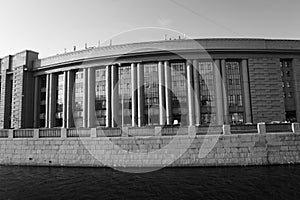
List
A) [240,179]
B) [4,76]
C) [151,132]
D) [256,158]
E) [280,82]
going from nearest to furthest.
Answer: [240,179] < [256,158] < [151,132] < [280,82] < [4,76]

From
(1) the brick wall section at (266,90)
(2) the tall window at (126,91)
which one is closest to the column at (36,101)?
(2) the tall window at (126,91)

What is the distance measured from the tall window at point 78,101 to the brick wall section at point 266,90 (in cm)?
3443

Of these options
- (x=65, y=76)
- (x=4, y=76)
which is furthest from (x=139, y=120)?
(x=4, y=76)

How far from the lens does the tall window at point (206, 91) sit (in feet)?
139

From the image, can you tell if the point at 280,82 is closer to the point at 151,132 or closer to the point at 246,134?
the point at 246,134

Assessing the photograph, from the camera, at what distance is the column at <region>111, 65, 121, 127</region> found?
43.4 m

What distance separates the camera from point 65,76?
4969 centimetres

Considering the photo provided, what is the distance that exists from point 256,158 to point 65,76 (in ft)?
143

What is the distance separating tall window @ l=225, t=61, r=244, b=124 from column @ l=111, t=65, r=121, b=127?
2186 centimetres

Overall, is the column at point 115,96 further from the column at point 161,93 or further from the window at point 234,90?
the window at point 234,90

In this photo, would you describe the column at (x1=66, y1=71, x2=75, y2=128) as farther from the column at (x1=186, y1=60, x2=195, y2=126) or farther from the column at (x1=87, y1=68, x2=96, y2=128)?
the column at (x1=186, y1=60, x2=195, y2=126)

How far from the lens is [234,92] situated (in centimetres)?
Result: 4297

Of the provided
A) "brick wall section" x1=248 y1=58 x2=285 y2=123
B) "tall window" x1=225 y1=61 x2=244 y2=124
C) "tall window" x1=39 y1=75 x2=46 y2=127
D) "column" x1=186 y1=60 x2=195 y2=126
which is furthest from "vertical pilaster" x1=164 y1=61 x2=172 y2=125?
"tall window" x1=39 y1=75 x2=46 y2=127

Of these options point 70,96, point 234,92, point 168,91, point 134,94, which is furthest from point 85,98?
point 234,92
